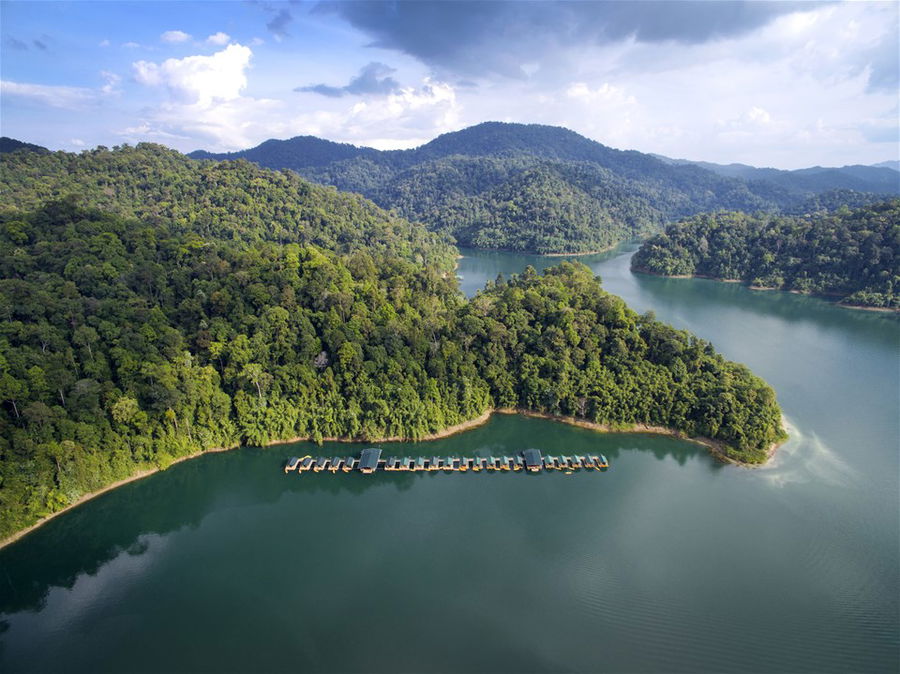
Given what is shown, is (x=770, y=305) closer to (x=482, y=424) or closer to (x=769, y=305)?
(x=769, y=305)

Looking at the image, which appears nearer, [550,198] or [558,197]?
[550,198]

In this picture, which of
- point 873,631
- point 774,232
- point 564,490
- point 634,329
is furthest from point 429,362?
point 774,232

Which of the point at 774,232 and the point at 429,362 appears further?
Result: the point at 774,232

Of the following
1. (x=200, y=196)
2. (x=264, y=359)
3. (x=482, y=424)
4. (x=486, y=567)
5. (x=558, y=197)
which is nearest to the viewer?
(x=486, y=567)

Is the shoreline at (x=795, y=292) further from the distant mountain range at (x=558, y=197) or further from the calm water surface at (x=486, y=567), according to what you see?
the calm water surface at (x=486, y=567)

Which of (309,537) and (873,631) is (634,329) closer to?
(873,631)

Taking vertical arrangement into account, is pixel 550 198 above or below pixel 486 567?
above

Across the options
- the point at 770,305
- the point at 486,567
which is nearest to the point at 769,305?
the point at 770,305
